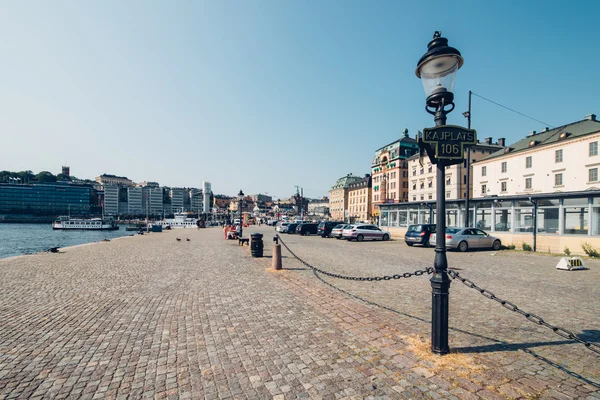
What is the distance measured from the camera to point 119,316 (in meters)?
5.78

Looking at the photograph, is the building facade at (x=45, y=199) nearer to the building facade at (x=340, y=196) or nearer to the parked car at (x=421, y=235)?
the building facade at (x=340, y=196)

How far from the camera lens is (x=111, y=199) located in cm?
19425

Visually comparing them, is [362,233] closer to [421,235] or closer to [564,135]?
[421,235]

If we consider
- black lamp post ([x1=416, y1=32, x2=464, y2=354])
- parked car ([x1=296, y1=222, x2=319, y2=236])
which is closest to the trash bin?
black lamp post ([x1=416, y1=32, x2=464, y2=354])

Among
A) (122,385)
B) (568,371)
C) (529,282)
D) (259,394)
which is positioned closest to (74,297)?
(122,385)

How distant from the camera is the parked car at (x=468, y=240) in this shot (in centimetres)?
1762

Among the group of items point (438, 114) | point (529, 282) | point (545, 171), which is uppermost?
point (545, 171)

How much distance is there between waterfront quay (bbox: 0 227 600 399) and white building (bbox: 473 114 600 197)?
39099 millimetres

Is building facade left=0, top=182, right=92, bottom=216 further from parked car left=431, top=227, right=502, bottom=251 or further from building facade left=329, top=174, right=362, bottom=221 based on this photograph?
parked car left=431, top=227, right=502, bottom=251

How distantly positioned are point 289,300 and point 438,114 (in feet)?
16.0

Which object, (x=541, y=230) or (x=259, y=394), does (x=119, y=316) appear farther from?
(x=541, y=230)

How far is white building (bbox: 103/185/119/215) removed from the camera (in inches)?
7559

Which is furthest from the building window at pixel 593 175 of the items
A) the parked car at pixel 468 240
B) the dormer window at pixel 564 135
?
the parked car at pixel 468 240

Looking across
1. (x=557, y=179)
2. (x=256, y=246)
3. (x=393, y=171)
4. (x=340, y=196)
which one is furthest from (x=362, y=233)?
(x=340, y=196)
